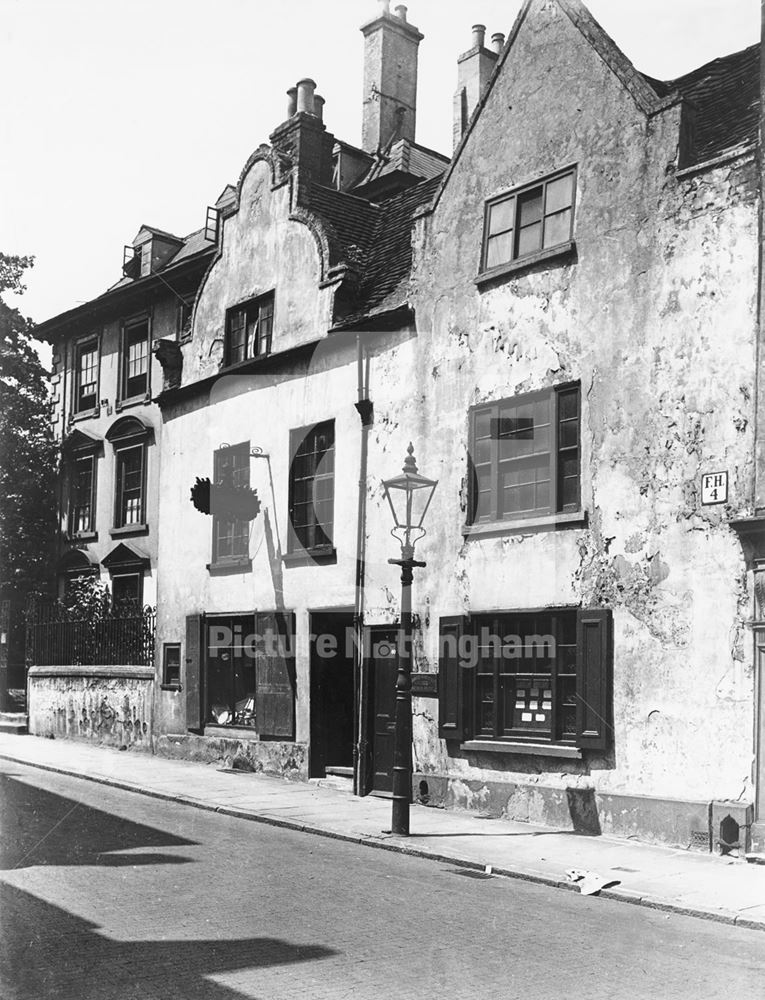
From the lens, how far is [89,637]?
933 inches

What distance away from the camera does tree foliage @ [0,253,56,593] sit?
3000 centimetres

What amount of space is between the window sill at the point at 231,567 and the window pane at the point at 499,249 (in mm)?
6908

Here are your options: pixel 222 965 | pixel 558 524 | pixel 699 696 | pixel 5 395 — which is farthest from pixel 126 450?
pixel 222 965

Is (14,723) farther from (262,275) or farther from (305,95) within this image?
(305,95)

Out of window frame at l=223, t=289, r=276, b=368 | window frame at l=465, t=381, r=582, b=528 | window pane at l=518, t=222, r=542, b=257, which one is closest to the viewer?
window frame at l=465, t=381, r=582, b=528

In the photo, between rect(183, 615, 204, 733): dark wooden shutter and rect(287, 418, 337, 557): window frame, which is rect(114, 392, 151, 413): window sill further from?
rect(287, 418, 337, 557): window frame

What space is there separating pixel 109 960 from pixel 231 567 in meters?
12.6

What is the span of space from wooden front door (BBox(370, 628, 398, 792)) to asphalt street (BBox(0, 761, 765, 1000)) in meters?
4.31

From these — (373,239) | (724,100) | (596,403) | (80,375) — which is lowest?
(596,403)

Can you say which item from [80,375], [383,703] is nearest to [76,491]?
[80,375]

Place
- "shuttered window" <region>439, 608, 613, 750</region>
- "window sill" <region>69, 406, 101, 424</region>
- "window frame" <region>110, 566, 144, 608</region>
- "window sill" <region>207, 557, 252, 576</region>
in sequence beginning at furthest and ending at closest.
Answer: "window sill" <region>69, 406, 101, 424</region> → "window frame" <region>110, 566, 144, 608</region> → "window sill" <region>207, 557, 252, 576</region> → "shuttered window" <region>439, 608, 613, 750</region>

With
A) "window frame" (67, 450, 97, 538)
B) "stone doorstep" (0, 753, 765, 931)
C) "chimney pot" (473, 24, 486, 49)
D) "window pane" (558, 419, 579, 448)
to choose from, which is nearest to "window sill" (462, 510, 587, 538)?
"window pane" (558, 419, 579, 448)

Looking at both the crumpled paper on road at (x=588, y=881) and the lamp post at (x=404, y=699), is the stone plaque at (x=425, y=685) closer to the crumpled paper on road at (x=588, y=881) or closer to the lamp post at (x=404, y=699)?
the lamp post at (x=404, y=699)

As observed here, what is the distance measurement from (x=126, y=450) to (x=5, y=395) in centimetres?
444
